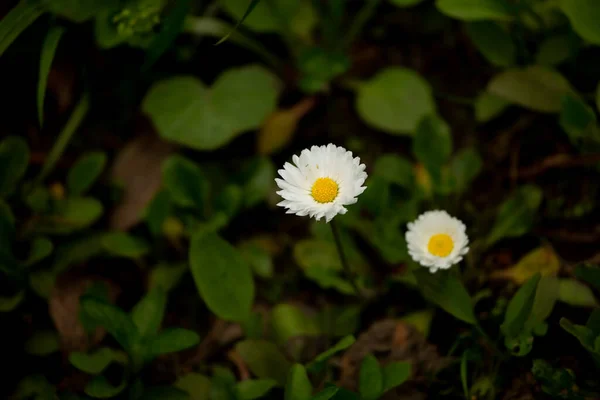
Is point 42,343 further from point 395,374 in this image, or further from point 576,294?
point 576,294

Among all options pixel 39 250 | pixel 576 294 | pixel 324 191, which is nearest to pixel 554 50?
pixel 576 294

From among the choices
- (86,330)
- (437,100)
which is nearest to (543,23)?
(437,100)

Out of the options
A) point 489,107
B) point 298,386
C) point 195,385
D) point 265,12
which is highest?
point 265,12

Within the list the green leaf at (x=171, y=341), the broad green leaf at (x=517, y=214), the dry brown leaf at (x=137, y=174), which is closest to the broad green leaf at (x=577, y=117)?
the broad green leaf at (x=517, y=214)

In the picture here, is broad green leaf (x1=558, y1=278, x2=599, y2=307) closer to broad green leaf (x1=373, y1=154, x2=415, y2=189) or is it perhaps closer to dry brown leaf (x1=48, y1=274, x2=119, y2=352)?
broad green leaf (x1=373, y1=154, x2=415, y2=189)

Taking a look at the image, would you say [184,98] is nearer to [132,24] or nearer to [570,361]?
[132,24]

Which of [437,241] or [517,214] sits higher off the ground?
[437,241]
